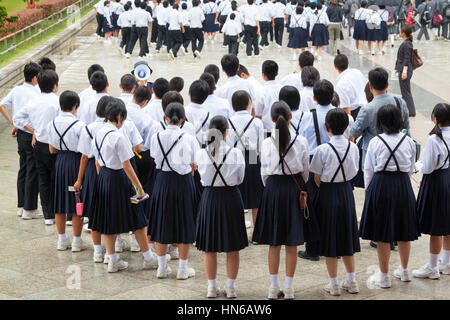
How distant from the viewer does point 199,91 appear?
7145 millimetres

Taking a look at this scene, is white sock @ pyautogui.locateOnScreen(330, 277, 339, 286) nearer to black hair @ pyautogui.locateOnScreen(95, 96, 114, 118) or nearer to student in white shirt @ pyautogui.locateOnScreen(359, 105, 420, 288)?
student in white shirt @ pyautogui.locateOnScreen(359, 105, 420, 288)

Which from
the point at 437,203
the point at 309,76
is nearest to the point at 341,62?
the point at 309,76

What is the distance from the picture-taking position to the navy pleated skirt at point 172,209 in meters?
6.39

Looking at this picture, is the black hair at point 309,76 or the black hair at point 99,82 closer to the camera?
the black hair at point 99,82

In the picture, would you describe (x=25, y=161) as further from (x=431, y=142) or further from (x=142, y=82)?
(x=431, y=142)

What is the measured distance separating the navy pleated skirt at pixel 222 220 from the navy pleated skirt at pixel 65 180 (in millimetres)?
1847

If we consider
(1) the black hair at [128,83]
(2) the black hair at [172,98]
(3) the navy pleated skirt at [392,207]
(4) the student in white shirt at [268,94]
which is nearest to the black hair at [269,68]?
(4) the student in white shirt at [268,94]

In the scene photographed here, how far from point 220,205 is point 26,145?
129 inches

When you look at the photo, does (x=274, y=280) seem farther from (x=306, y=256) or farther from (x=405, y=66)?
(x=405, y=66)

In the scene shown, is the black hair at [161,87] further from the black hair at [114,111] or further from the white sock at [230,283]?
the white sock at [230,283]

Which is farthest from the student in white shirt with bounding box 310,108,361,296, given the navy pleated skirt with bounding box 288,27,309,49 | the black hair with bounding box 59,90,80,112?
the navy pleated skirt with bounding box 288,27,309,49

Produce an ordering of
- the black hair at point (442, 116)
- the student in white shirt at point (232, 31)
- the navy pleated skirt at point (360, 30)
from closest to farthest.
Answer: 1. the black hair at point (442, 116)
2. the student in white shirt at point (232, 31)
3. the navy pleated skirt at point (360, 30)

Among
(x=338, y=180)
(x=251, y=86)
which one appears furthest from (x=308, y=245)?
(x=251, y=86)

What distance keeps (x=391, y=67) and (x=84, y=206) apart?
42.9ft
